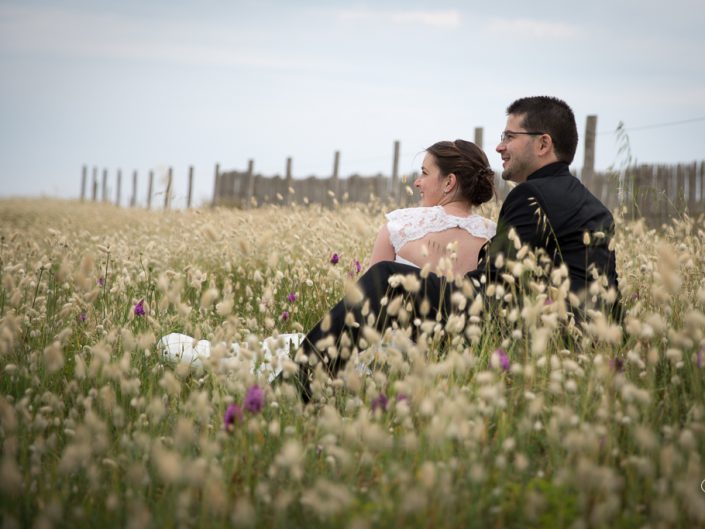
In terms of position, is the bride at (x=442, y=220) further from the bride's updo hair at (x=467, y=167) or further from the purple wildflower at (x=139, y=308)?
the purple wildflower at (x=139, y=308)

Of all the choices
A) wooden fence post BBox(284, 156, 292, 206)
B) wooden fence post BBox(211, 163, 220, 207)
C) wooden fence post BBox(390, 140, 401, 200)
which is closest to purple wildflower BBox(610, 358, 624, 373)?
wooden fence post BBox(390, 140, 401, 200)

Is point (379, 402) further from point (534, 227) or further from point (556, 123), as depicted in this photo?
point (556, 123)

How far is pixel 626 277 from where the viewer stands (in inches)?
160

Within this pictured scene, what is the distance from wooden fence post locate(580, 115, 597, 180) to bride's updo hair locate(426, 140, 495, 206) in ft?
26.8

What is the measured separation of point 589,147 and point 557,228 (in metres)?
8.87

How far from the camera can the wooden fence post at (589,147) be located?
11.5 meters

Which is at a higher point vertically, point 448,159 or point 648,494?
point 448,159

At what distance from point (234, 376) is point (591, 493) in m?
1.36

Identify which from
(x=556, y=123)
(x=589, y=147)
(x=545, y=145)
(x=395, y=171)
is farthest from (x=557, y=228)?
(x=395, y=171)

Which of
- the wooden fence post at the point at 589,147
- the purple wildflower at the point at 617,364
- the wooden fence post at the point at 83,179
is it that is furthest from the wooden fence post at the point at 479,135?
the wooden fence post at the point at 83,179

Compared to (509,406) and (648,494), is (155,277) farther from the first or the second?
(648,494)

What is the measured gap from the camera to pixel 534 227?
3.41 metres

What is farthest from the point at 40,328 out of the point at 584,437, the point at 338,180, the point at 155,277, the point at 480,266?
the point at 338,180

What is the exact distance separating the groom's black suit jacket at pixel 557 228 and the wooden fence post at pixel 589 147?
8.63m
